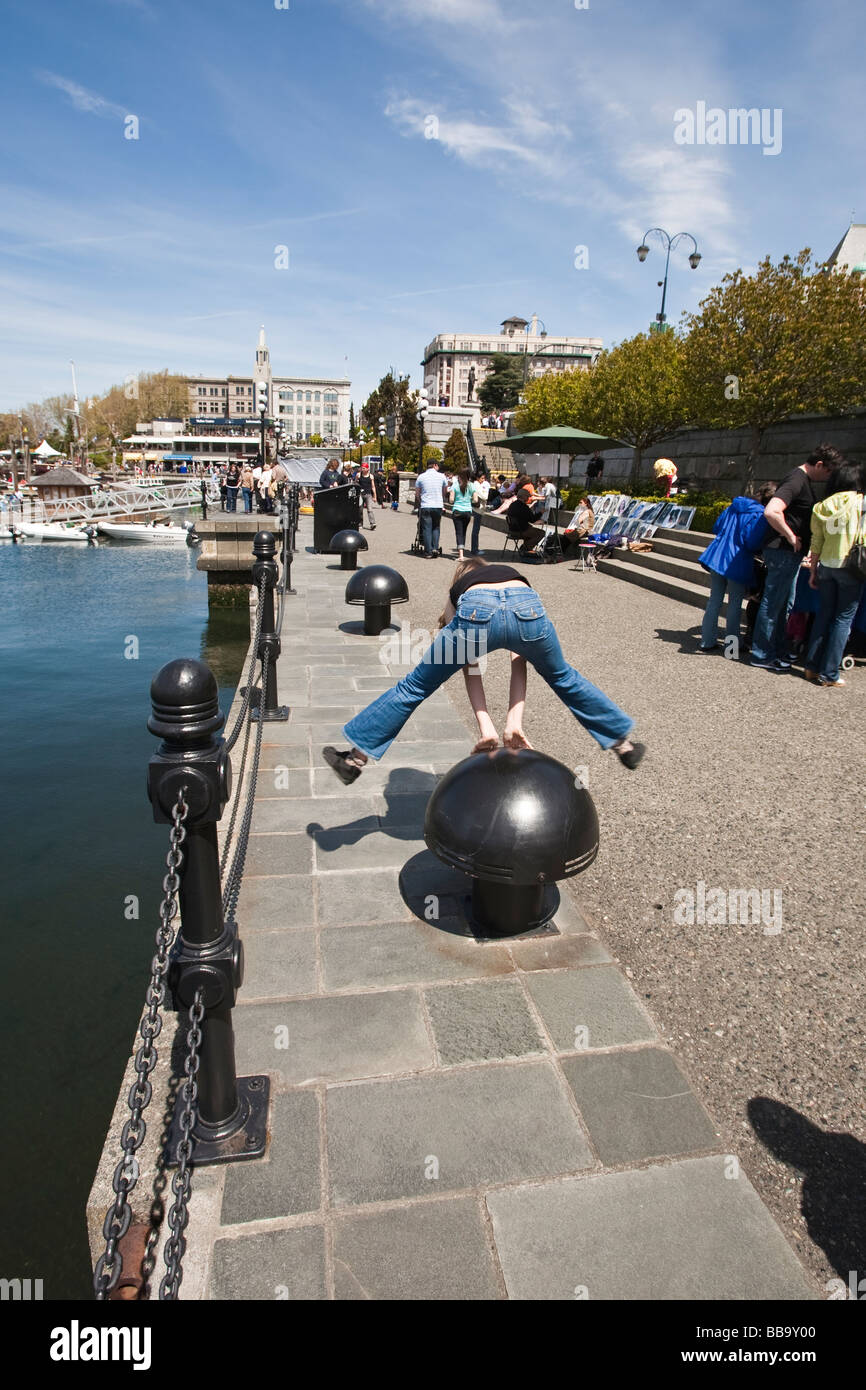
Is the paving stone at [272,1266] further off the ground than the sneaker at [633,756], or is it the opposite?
the sneaker at [633,756]

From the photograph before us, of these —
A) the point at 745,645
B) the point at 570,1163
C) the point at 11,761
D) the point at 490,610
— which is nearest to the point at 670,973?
the point at 570,1163

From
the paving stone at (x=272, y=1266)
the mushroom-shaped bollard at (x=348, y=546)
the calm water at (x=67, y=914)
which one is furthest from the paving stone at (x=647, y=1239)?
the mushroom-shaped bollard at (x=348, y=546)

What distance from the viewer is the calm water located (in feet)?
12.1

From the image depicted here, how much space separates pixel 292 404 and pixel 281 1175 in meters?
163

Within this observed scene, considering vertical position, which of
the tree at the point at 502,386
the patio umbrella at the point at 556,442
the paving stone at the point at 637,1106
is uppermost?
the tree at the point at 502,386

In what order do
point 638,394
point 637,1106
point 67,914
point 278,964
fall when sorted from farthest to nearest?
point 638,394 → point 67,914 → point 278,964 → point 637,1106

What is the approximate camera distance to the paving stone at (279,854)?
408 centimetres

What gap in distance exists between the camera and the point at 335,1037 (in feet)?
9.50

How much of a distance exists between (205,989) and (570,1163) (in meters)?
1.29

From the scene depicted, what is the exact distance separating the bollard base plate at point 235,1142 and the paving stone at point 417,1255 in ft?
1.23

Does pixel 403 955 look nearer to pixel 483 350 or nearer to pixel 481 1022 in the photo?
pixel 481 1022

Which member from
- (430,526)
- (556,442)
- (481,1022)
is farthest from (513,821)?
(556,442)

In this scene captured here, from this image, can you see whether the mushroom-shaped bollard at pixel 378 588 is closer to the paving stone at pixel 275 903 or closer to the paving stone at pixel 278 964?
the paving stone at pixel 275 903

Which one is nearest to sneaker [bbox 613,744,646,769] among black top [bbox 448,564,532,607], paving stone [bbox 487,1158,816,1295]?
black top [bbox 448,564,532,607]
